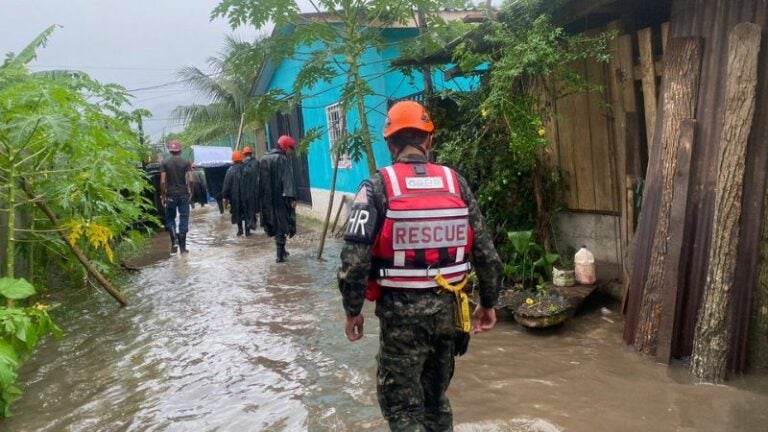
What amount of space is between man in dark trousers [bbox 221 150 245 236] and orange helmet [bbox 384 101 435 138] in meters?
10.0

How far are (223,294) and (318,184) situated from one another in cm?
737

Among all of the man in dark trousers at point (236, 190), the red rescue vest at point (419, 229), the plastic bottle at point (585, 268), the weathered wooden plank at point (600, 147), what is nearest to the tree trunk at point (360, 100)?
the weathered wooden plank at point (600, 147)

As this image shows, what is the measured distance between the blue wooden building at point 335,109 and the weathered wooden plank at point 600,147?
185cm

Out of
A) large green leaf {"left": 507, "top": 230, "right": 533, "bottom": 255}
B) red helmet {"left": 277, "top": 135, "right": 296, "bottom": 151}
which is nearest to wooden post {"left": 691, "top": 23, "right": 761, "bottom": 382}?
large green leaf {"left": 507, "top": 230, "right": 533, "bottom": 255}

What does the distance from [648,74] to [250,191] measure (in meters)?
8.78

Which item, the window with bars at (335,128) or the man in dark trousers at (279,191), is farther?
the window with bars at (335,128)

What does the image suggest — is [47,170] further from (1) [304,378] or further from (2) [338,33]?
(2) [338,33]

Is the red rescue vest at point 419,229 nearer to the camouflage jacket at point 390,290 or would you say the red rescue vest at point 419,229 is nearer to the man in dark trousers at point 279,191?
the camouflage jacket at point 390,290

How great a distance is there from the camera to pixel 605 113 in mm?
5457

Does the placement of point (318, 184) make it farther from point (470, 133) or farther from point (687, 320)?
point (687, 320)

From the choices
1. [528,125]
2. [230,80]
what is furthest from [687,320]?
[230,80]

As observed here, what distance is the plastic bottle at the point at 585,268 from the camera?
545 cm

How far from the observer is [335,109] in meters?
13.0

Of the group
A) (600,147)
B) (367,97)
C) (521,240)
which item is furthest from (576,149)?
(367,97)
